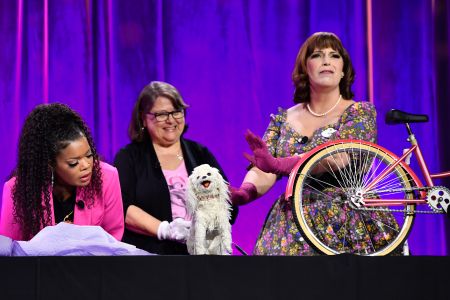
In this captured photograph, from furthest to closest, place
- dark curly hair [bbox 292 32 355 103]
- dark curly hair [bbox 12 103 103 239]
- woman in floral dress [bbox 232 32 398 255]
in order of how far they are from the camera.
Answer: dark curly hair [bbox 292 32 355 103], woman in floral dress [bbox 232 32 398 255], dark curly hair [bbox 12 103 103 239]

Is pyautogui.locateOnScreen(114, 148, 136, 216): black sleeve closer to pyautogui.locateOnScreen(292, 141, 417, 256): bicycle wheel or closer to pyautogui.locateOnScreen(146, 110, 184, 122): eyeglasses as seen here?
pyautogui.locateOnScreen(146, 110, 184, 122): eyeglasses

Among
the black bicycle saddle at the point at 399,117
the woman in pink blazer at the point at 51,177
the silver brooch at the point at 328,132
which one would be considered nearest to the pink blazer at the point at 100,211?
the woman in pink blazer at the point at 51,177

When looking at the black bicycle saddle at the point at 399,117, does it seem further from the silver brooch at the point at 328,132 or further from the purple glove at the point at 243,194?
the purple glove at the point at 243,194

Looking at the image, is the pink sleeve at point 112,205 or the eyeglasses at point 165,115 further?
the eyeglasses at point 165,115

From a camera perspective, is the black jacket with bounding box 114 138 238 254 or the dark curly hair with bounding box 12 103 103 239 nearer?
the dark curly hair with bounding box 12 103 103 239

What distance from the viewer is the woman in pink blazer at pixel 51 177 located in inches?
87.2

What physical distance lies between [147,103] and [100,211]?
0.61 meters

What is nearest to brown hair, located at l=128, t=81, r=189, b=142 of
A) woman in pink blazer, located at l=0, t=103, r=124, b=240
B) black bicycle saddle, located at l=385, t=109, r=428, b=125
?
woman in pink blazer, located at l=0, t=103, r=124, b=240

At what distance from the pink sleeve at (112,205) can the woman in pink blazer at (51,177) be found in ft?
0.12

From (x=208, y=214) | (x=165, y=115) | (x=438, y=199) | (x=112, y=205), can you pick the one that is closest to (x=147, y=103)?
(x=165, y=115)

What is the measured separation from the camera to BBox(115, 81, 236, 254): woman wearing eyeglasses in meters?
2.69
